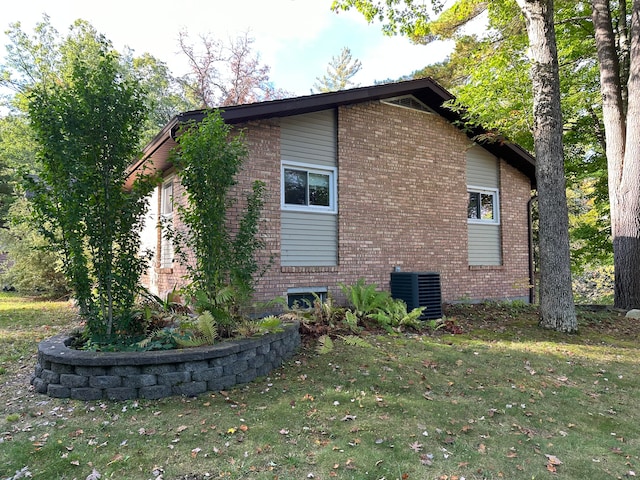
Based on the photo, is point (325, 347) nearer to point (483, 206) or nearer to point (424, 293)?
point (424, 293)

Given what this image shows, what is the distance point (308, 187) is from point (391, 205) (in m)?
2.10

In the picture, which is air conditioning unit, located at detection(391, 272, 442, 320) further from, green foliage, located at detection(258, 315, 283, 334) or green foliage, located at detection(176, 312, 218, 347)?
green foliage, located at detection(176, 312, 218, 347)

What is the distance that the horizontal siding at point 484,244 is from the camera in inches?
415

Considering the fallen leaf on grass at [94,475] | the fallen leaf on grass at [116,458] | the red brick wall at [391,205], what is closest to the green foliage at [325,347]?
the red brick wall at [391,205]

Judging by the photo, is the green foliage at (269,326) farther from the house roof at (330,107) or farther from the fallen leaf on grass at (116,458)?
the house roof at (330,107)

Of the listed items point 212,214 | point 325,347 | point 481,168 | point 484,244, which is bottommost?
point 325,347

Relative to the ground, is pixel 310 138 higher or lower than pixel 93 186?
higher

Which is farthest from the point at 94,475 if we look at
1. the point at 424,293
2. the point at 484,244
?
the point at 484,244

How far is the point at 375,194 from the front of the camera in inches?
354

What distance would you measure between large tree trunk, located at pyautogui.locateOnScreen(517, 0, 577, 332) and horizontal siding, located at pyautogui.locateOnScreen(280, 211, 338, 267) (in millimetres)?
4003

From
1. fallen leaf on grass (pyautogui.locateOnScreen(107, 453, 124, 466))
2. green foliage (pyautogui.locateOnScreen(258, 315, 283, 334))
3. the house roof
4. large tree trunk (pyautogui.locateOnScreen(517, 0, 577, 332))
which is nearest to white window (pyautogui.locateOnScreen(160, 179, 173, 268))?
the house roof

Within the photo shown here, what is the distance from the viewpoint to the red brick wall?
7727mm

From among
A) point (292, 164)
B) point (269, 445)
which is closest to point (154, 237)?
point (292, 164)

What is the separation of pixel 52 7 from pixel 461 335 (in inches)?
1089
